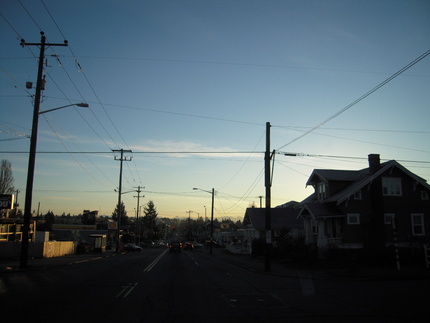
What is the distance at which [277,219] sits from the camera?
5700cm

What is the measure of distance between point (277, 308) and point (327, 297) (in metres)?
3.24

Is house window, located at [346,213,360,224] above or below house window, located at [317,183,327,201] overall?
below

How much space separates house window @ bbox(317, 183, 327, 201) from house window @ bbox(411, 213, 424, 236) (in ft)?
25.5

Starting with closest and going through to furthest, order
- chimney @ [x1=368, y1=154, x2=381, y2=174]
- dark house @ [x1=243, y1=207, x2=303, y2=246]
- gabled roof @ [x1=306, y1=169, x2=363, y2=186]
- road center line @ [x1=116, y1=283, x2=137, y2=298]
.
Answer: road center line @ [x1=116, y1=283, x2=137, y2=298]
chimney @ [x1=368, y1=154, x2=381, y2=174]
gabled roof @ [x1=306, y1=169, x2=363, y2=186]
dark house @ [x1=243, y1=207, x2=303, y2=246]

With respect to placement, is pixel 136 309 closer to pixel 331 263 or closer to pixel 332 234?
pixel 331 263

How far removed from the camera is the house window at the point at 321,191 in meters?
35.6

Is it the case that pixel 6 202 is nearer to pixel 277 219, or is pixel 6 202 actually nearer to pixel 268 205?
pixel 268 205

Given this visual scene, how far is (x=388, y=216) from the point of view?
3164 centimetres

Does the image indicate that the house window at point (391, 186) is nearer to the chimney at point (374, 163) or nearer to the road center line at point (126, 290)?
the chimney at point (374, 163)

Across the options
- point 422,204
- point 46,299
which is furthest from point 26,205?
point 422,204

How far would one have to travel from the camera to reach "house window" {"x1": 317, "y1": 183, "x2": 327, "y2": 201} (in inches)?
1400

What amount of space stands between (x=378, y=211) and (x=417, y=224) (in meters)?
4.01

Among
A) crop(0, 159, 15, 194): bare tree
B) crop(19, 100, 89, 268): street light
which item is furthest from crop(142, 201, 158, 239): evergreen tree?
crop(19, 100, 89, 268): street light

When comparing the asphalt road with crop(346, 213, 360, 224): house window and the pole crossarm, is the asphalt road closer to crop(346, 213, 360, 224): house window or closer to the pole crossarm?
the pole crossarm
